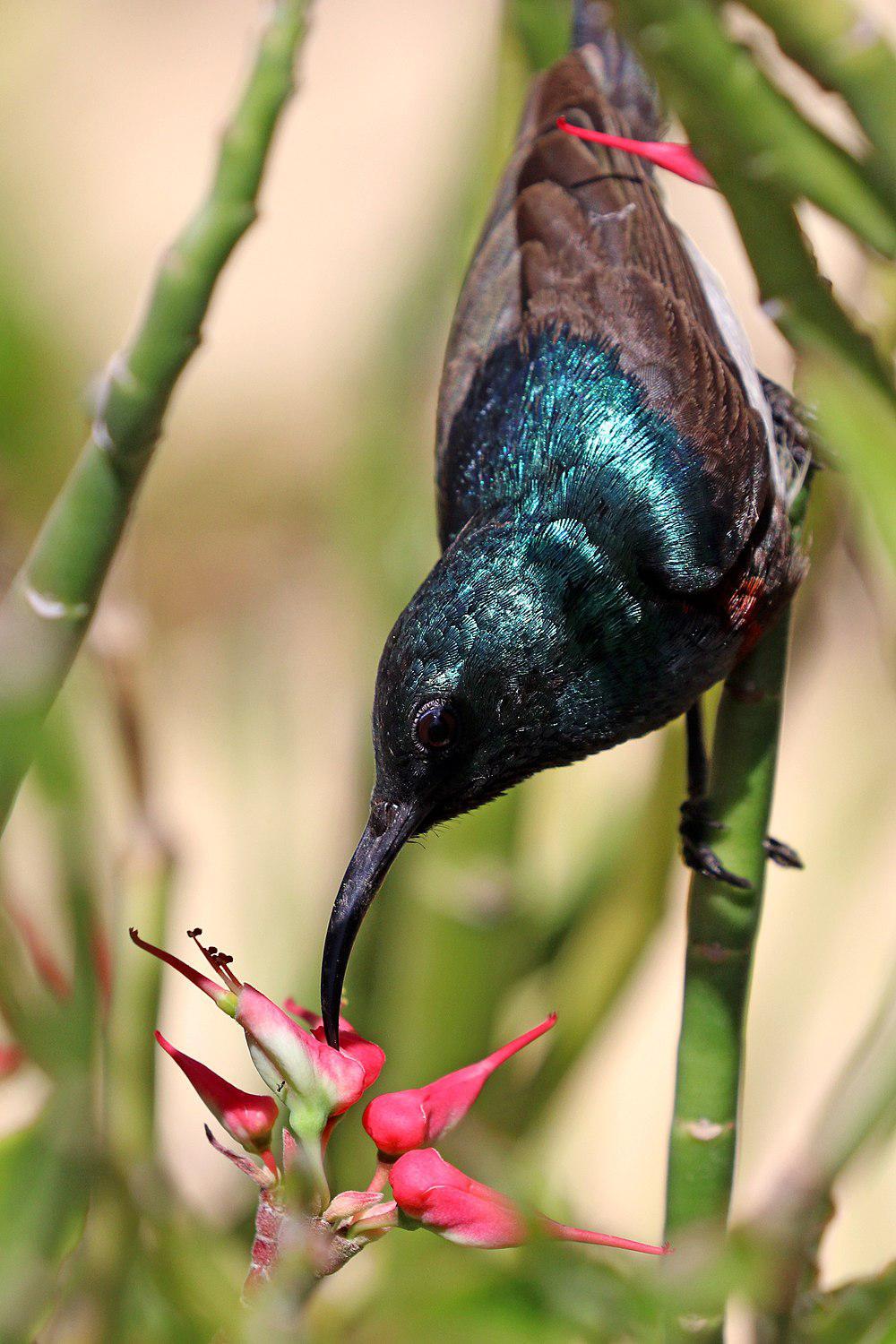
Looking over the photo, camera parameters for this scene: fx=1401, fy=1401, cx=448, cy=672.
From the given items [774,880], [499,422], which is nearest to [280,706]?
[499,422]

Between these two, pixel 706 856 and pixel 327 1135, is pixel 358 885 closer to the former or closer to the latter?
pixel 706 856

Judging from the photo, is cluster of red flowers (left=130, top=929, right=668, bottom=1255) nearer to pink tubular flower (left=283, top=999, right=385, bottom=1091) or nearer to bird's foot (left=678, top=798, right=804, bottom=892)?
pink tubular flower (left=283, top=999, right=385, bottom=1091)

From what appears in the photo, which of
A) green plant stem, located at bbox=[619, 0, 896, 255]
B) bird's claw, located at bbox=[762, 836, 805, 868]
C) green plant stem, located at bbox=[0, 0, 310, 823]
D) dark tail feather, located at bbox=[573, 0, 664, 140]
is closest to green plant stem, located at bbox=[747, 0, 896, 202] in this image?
green plant stem, located at bbox=[619, 0, 896, 255]

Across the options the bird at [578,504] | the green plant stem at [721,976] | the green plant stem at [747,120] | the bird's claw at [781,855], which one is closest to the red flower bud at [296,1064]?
the bird at [578,504]

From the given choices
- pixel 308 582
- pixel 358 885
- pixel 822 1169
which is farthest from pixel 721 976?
pixel 308 582

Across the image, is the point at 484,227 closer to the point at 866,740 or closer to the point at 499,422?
the point at 499,422

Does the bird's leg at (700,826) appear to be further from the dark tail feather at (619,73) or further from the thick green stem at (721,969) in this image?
the dark tail feather at (619,73)
